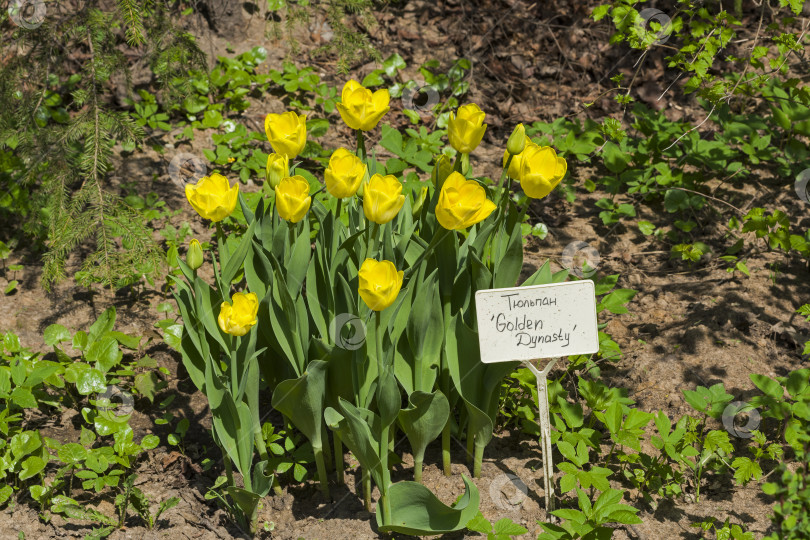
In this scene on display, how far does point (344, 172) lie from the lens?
1742 millimetres

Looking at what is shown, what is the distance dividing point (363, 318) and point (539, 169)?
54 centimetres

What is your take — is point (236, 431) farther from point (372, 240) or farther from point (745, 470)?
point (745, 470)

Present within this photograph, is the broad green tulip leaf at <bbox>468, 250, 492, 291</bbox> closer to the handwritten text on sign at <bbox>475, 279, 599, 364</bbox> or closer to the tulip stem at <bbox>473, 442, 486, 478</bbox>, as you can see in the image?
the handwritten text on sign at <bbox>475, 279, 599, 364</bbox>

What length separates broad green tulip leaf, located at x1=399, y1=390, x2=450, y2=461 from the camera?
5.82 ft

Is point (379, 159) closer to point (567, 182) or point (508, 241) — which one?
point (567, 182)

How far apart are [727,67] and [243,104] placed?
2.52m

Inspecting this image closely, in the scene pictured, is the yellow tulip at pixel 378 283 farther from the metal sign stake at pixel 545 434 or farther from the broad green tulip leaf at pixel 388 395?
the metal sign stake at pixel 545 434

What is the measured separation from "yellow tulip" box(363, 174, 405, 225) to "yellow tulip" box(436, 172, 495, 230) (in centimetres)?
10

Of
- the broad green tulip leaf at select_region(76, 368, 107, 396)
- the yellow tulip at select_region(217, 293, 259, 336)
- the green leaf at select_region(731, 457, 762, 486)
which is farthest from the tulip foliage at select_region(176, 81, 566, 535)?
the green leaf at select_region(731, 457, 762, 486)

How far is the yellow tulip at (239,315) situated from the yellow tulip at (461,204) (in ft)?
1.51

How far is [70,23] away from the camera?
8.52ft

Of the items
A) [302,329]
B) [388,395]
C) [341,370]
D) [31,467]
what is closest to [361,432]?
[388,395]

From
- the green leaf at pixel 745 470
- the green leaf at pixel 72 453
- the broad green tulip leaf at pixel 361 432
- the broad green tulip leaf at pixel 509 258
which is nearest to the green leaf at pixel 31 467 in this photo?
the green leaf at pixel 72 453

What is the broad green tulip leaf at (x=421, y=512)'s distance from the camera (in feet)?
→ 5.83
